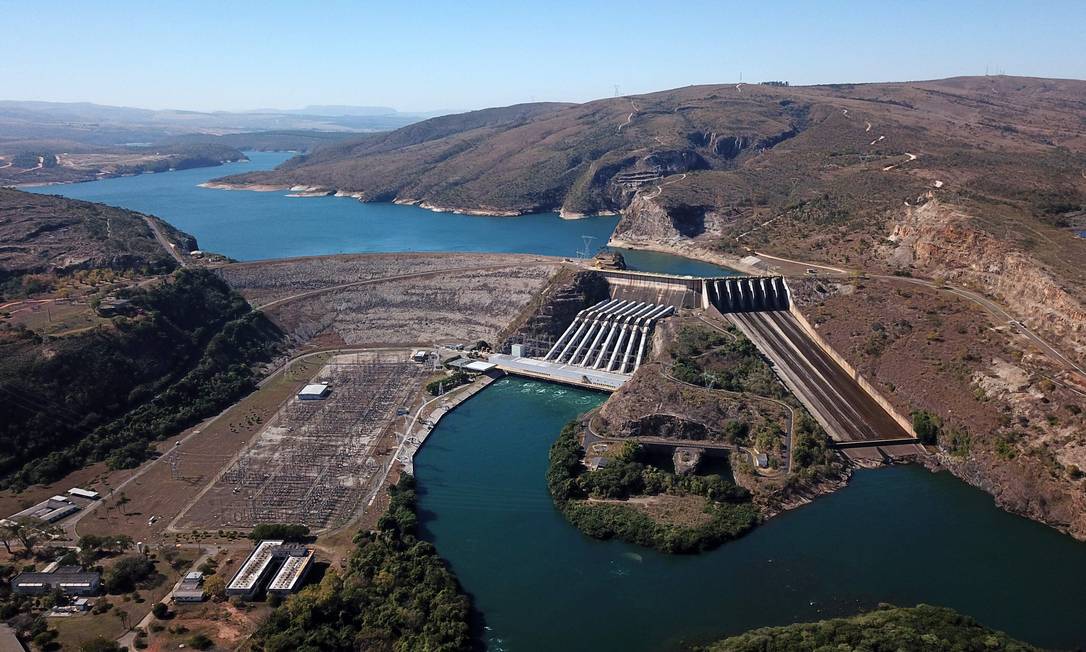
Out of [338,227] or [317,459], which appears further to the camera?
[338,227]

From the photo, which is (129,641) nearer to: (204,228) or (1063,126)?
(204,228)

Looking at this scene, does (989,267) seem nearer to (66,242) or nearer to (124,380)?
(124,380)

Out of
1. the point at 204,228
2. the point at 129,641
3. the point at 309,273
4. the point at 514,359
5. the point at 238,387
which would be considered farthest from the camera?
the point at 204,228

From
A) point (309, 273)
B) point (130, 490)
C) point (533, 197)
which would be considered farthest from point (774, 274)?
point (533, 197)

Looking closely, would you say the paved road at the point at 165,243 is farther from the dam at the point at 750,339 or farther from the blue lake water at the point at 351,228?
the dam at the point at 750,339

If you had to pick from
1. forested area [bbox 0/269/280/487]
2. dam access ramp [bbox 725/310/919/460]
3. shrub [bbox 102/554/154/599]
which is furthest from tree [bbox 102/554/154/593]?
dam access ramp [bbox 725/310/919/460]

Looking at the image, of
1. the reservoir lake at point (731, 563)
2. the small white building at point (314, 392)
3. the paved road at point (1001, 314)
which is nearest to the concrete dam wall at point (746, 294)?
the paved road at point (1001, 314)

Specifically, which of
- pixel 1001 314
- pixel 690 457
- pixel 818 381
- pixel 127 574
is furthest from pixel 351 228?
pixel 1001 314
